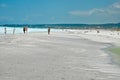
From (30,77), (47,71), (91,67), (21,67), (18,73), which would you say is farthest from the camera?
(91,67)

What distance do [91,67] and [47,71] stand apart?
261cm

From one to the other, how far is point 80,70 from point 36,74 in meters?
2.33

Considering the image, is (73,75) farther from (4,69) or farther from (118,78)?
(4,69)

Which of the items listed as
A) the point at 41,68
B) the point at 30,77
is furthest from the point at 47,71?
the point at 30,77

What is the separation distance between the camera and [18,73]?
1138 centimetres

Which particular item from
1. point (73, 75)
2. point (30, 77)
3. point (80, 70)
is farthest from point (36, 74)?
point (80, 70)

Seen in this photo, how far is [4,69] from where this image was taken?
40.1 ft

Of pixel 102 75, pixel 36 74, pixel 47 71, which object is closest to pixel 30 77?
pixel 36 74

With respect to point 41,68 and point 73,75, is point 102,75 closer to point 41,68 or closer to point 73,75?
point 73,75

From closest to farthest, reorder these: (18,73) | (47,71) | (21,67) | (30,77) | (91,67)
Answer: (30,77) < (18,73) < (47,71) < (21,67) < (91,67)

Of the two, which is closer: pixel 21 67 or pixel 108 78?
pixel 108 78

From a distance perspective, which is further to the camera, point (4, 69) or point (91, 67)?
point (91, 67)

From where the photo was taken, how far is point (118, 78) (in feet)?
36.0

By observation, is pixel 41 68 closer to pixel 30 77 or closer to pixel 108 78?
pixel 30 77
